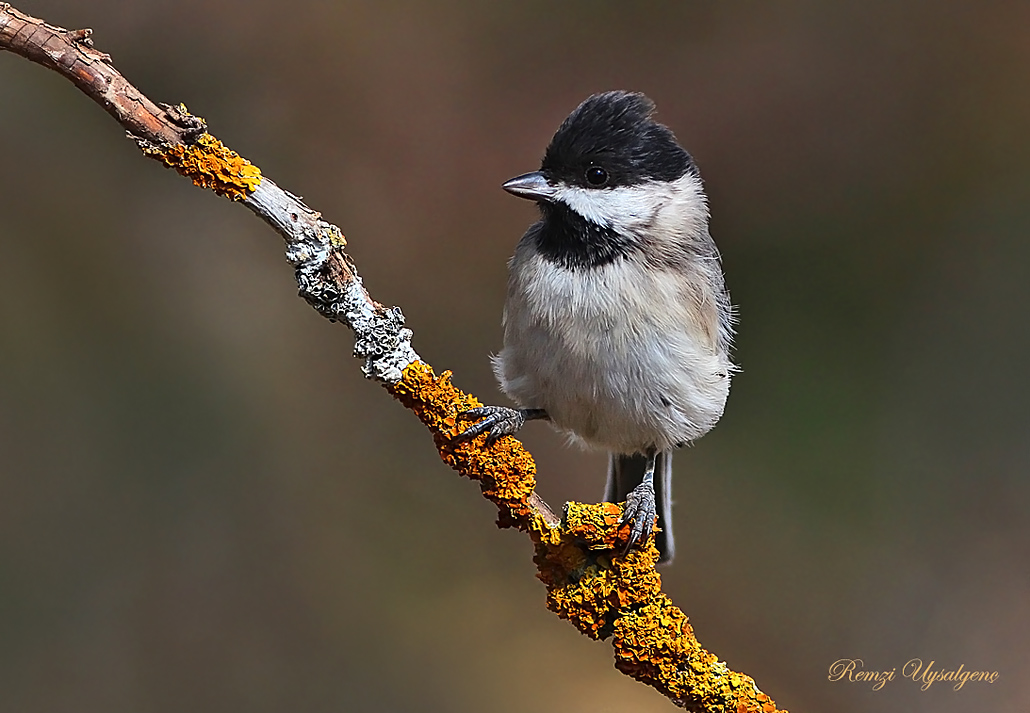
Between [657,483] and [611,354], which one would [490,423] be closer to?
[611,354]

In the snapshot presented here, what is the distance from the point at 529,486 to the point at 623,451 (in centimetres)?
45

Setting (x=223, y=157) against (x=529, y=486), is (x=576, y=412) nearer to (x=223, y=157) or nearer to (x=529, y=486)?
(x=529, y=486)

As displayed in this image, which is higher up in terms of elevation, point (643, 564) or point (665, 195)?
point (665, 195)

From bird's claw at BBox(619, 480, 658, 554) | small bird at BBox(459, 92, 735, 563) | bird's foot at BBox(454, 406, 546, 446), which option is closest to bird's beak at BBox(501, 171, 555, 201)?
small bird at BBox(459, 92, 735, 563)

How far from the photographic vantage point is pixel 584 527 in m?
1.00

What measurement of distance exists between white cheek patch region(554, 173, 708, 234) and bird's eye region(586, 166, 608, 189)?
1cm

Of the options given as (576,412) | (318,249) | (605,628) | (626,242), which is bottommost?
(605,628)

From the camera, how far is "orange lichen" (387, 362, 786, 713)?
1.00 metres

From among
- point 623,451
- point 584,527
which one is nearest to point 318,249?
point 584,527

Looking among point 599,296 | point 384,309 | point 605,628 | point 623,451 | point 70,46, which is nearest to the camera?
point 70,46

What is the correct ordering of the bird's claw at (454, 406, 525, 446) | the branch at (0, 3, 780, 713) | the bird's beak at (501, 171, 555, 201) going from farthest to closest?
1. the bird's beak at (501, 171, 555, 201)
2. the bird's claw at (454, 406, 525, 446)
3. the branch at (0, 3, 780, 713)

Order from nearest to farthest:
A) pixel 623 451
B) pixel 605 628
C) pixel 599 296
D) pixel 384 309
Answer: pixel 384 309, pixel 605 628, pixel 599 296, pixel 623 451

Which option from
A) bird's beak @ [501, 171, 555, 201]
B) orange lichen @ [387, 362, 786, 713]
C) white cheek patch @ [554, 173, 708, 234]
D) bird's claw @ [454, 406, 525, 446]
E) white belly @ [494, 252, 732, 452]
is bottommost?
Answer: orange lichen @ [387, 362, 786, 713]

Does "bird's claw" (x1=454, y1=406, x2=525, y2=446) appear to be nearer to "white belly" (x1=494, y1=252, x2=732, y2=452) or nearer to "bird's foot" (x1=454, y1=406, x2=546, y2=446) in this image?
"bird's foot" (x1=454, y1=406, x2=546, y2=446)
